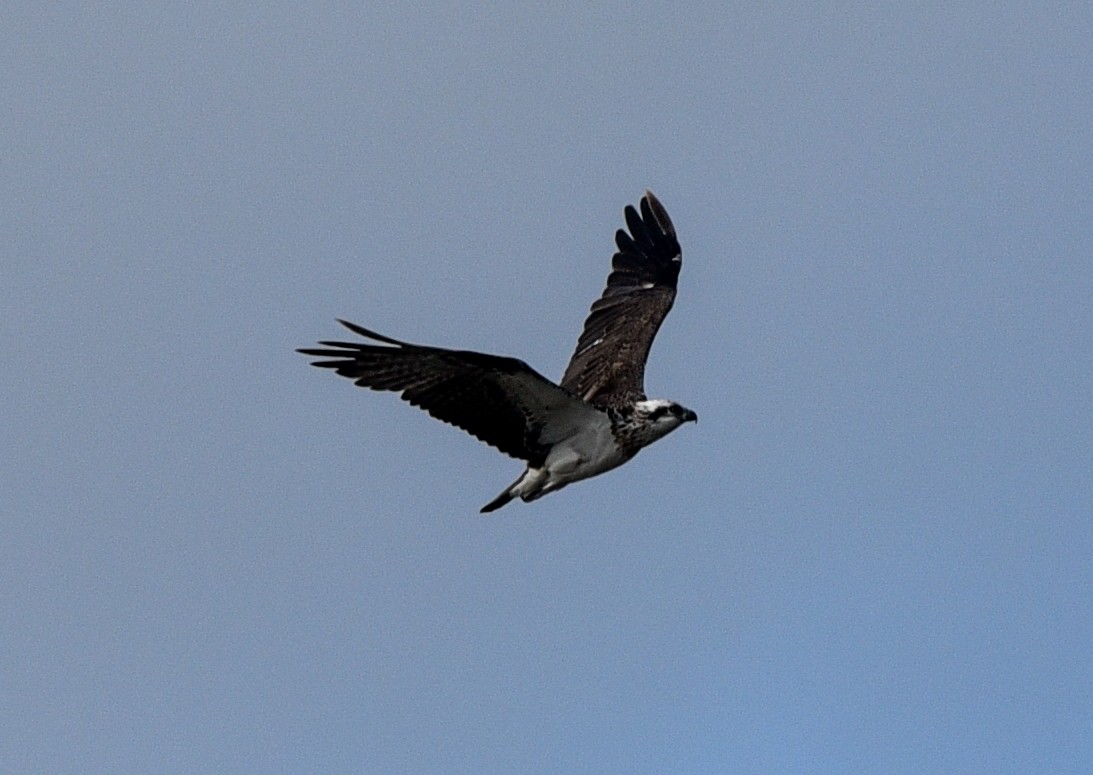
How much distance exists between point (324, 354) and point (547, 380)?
7.59 feet

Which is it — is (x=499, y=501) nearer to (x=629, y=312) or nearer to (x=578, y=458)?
(x=578, y=458)

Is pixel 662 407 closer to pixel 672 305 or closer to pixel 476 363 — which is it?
pixel 476 363

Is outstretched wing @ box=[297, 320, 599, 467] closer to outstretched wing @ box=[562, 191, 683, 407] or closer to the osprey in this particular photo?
the osprey

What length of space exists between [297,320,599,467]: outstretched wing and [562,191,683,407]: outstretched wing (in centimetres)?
216

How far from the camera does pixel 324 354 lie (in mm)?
18094

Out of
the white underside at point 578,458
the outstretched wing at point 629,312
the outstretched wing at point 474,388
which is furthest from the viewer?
the outstretched wing at point 629,312

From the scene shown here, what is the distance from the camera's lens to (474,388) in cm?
1889

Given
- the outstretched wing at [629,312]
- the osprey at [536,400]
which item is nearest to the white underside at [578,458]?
the osprey at [536,400]

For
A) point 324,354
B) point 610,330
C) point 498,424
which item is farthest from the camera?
point 610,330

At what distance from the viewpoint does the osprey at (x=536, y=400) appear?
1831 centimetres

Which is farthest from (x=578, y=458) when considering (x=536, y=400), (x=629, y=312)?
(x=629, y=312)

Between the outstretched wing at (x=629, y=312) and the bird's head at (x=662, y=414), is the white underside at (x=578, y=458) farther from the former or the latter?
the outstretched wing at (x=629, y=312)

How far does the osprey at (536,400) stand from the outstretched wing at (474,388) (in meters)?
0.01

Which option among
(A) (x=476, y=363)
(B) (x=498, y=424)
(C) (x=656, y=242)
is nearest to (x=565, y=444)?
(B) (x=498, y=424)
